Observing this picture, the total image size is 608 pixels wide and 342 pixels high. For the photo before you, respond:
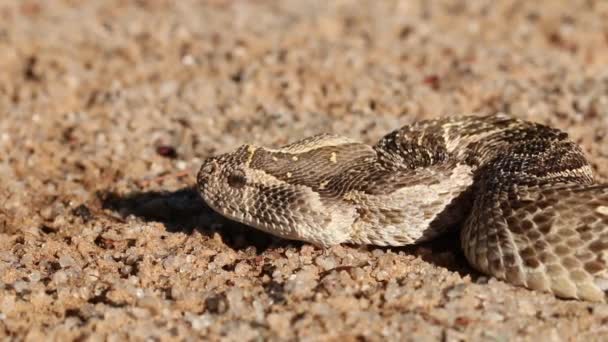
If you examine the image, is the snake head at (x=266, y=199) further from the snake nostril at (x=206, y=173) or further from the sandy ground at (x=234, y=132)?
the sandy ground at (x=234, y=132)

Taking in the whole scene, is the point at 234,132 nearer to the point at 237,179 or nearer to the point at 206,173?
the point at 206,173

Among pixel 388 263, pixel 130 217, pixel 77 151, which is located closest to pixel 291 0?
pixel 77 151

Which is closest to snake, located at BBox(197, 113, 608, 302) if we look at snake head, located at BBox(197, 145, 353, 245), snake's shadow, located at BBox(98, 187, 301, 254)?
snake head, located at BBox(197, 145, 353, 245)

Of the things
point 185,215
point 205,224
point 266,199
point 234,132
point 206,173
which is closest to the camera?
point 266,199

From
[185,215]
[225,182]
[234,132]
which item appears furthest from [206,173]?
[234,132]

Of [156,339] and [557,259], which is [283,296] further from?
[557,259]
